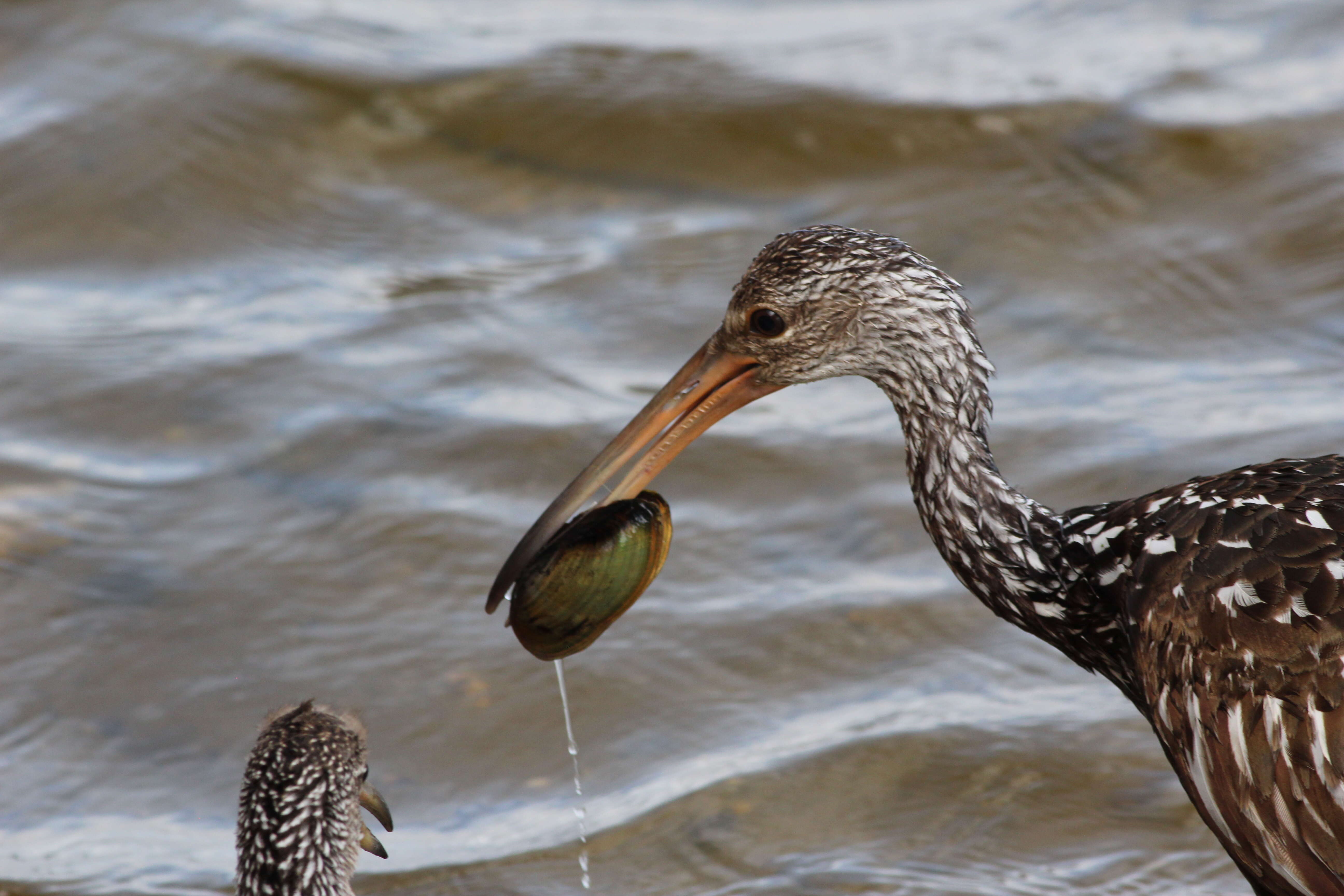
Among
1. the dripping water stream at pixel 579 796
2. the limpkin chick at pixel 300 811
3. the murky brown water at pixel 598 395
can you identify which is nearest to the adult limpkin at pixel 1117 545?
the limpkin chick at pixel 300 811

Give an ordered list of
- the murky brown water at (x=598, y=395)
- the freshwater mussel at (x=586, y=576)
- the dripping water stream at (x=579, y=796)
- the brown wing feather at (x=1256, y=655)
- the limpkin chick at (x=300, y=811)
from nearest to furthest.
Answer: the brown wing feather at (x=1256, y=655) < the limpkin chick at (x=300, y=811) < the freshwater mussel at (x=586, y=576) < the dripping water stream at (x=579, y=796) < the murky brown water at (x=598, y=395)

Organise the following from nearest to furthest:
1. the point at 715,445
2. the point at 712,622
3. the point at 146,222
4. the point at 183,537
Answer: the point at 712,622 → the point at 183,537 → the point at 715,445 → the point at 146,222

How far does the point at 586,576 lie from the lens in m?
4.37

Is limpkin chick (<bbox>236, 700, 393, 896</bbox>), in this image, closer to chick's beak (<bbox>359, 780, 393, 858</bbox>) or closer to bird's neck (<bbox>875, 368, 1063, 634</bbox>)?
chick's beak (<bbox>359, 780, 393, 858</bbox>)

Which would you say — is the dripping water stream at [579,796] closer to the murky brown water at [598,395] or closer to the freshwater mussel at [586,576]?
the murky brown water at [598,395]

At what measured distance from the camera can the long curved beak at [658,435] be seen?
445 cm

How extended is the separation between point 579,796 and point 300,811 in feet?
4.71

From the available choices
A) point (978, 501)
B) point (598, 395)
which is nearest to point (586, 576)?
point (978, 501)

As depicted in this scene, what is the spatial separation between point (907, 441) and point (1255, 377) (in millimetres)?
3141

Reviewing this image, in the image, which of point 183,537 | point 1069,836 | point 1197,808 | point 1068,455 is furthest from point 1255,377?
point 183,537

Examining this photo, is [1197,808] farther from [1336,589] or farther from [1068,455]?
[1068,455]

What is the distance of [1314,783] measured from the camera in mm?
3986

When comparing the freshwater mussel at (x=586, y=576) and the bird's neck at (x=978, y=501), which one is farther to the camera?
the bird's neck at (x=978, y=501)

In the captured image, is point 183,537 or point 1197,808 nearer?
point 1197,808
